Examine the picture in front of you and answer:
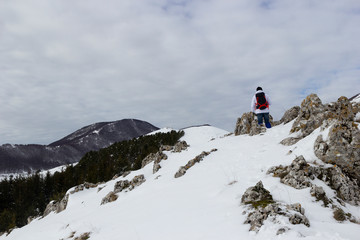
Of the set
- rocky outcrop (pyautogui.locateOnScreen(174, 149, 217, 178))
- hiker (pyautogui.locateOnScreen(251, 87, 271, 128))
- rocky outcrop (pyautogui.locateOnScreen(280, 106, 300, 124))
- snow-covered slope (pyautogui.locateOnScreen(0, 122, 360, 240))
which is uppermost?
hiker (pyautogui.locateOnScreen(251, 87, 271, 128))

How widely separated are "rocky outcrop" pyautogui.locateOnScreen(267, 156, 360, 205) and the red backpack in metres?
10.6

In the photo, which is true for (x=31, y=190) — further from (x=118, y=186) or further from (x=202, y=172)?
(x=202, y=172)

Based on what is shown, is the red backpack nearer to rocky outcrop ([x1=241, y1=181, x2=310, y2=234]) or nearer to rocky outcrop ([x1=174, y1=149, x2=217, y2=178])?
rocky outcrop ([x1=174, y1=149, x2=217, y2=178])

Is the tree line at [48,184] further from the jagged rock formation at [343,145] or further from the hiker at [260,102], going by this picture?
the jagged rock formation at [343,145]

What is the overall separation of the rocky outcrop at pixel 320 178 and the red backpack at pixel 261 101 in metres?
10.6

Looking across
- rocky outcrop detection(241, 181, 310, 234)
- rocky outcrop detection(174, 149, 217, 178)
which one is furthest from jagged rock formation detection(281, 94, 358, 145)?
rocky outcrop detection(241, 181, 310, 234)

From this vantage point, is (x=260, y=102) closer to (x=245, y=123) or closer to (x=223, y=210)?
(x=245, y=123)

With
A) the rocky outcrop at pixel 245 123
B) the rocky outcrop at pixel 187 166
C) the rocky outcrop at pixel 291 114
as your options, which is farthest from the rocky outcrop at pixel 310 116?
the rocky outcrop at pixel 187 166

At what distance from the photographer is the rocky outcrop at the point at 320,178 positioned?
7.51m

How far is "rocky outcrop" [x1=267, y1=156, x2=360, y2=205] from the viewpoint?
24.6 ft

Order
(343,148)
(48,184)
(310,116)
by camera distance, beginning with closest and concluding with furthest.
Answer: (343,148), (310,116), (48,184)

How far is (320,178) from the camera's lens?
823 cm

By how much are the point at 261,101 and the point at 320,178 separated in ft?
36.9

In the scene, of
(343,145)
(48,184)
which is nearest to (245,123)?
(343,145)
